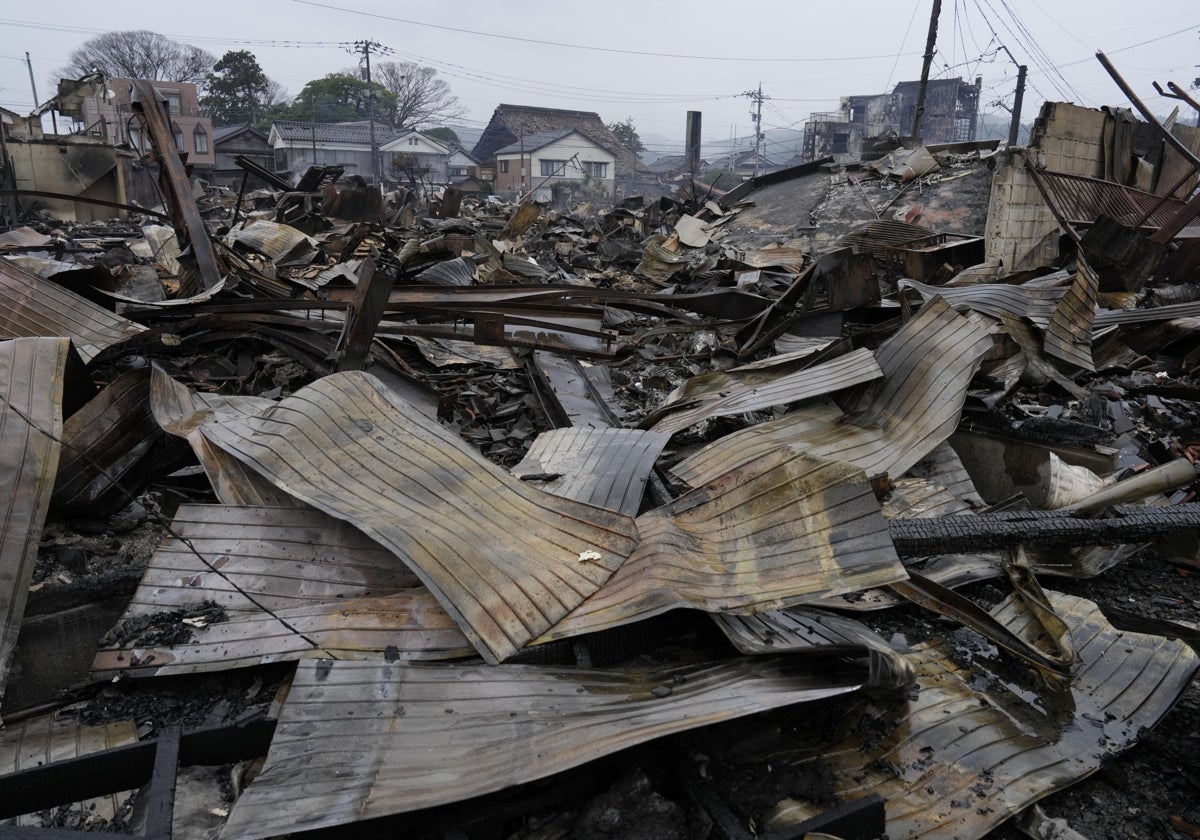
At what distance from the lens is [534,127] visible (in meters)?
45.7

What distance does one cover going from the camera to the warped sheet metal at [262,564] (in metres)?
2.14

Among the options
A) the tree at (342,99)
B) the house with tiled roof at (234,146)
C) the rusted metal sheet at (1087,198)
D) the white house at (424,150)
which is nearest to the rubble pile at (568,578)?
the rusted metal sheet at (1087,198)

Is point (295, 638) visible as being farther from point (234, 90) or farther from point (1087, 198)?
point (234, 90)

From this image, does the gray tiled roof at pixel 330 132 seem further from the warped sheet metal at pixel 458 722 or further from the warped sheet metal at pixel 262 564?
the warped sheet metal at pixel 458 722

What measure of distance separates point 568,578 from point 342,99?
170 ft

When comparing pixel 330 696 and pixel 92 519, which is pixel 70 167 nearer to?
pixel 92 519

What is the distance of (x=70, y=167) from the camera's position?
17047 millimetres

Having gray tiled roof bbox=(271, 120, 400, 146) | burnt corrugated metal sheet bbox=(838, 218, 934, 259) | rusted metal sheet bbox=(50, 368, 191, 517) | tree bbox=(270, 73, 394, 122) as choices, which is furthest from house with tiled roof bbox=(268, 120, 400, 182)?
rusted metal sheet bbox=(50, 368, 191, 517)

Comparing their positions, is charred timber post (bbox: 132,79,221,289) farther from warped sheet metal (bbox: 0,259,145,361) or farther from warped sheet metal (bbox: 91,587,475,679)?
warped sheet metal (bbox: 91,587,475,679)

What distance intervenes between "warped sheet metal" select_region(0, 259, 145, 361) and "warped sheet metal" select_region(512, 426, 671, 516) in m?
2.26

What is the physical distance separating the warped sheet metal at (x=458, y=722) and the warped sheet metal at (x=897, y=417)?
136 cm

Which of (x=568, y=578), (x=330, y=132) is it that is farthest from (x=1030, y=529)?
(x=330, y=132)

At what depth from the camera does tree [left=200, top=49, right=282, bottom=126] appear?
41.4 meters

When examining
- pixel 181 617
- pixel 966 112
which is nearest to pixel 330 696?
pixel 181 617
